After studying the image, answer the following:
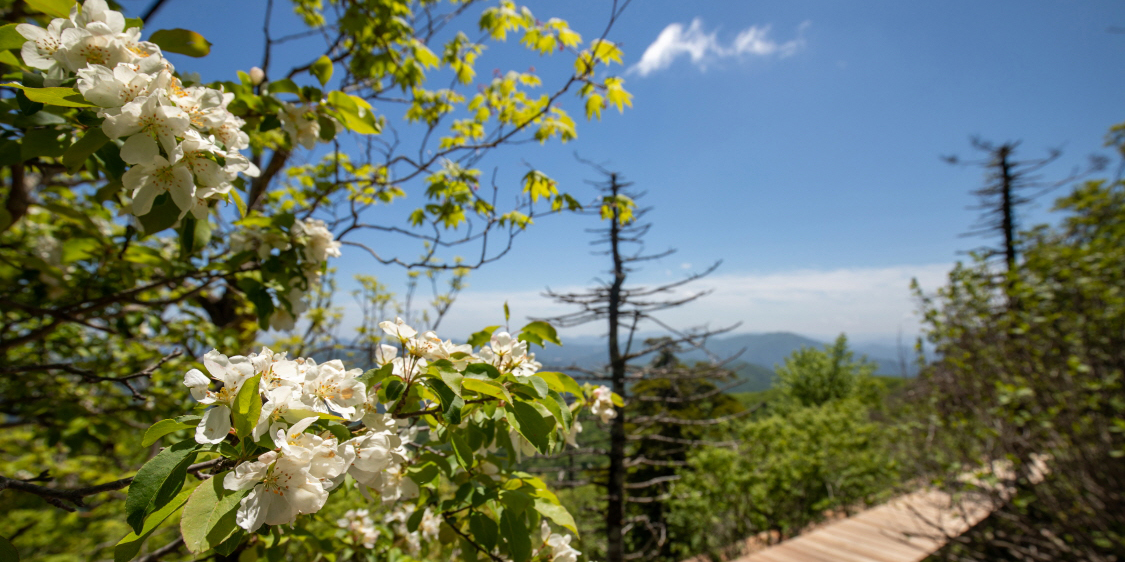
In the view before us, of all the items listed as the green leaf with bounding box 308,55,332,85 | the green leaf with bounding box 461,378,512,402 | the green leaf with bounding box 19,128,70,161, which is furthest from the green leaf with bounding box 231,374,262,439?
the green leaf with bounding box 308,55,332,85

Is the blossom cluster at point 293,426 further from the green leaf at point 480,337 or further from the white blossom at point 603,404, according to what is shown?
the white blossom at point 603,404

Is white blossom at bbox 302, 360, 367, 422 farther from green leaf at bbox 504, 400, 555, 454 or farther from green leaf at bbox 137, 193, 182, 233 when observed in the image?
green leaf at bbox 137, 193, 182, 233

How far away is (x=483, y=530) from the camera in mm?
1043

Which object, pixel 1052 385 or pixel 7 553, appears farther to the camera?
pixel 1052 385

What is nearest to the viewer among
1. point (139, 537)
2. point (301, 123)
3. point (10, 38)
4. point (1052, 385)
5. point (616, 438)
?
point (139, 537)

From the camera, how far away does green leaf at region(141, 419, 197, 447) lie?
65 centimetres

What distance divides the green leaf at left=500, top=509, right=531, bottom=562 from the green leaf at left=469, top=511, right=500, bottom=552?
48 mm

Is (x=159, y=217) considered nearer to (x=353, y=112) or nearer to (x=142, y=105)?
(x=142, y=105)

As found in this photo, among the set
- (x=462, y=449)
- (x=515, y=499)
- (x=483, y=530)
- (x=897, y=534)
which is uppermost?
(x=462, y=449)

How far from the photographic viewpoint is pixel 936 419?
4348 millimetres

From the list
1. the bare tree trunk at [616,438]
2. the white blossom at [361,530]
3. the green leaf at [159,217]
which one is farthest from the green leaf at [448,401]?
the bare tree trunk at [616,438]

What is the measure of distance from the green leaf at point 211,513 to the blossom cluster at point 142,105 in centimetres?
56

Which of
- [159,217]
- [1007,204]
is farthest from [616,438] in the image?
[1007,204]

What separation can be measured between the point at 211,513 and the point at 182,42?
1.11 meters
